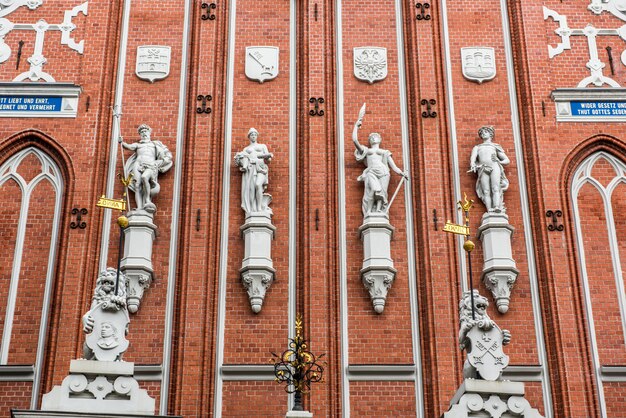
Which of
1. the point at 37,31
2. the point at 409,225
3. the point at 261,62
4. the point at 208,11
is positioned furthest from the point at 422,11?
the point at 37,31

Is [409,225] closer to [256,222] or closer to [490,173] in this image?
[490,173]

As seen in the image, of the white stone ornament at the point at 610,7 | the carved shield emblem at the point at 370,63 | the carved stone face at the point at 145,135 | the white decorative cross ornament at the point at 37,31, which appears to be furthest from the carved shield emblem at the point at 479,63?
the white decorative cross ornament at the point at 37,31

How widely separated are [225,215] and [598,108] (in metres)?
5.61

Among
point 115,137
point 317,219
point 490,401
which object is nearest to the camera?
point 490,401

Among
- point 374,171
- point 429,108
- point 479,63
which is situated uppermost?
point 479,63

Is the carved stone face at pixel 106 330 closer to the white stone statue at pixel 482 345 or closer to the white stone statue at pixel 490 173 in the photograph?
the white stone statue at pixel 482 345

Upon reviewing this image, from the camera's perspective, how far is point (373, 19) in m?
16.5

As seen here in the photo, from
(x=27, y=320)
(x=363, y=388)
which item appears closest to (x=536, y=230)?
(x=363, y=388)

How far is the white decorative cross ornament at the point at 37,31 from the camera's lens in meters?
15.9

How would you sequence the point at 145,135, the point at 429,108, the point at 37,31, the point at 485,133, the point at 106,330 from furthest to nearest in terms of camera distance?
1. the point at 37,31
2. the point at 429,108
3. the point at 485,133
4. the point at 145,135
5. the point at 106,330

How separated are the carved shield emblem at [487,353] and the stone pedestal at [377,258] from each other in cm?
257

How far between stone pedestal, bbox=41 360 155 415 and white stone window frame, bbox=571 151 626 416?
19.7ft

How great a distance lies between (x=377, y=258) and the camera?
1438 cm

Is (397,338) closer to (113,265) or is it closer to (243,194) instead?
(243,194)
